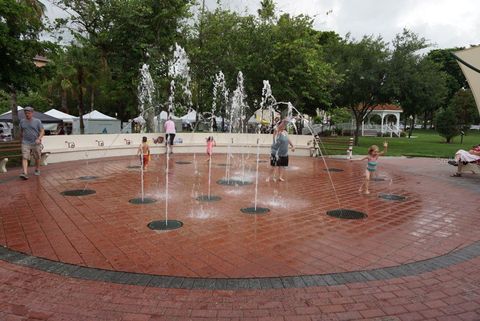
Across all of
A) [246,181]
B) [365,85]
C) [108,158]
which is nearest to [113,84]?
[108,158]

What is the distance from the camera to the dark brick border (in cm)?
406

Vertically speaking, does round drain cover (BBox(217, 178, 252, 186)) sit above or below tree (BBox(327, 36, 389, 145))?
below

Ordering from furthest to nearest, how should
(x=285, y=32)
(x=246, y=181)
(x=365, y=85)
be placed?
1. (x=365, y=85)
2. (x=285, y=32)
3. (x=246, y=181)

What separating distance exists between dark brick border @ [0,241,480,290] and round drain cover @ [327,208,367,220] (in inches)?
88.2

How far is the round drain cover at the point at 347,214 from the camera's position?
22.9 ft

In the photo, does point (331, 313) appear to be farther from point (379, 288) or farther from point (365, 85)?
point (365, 85)

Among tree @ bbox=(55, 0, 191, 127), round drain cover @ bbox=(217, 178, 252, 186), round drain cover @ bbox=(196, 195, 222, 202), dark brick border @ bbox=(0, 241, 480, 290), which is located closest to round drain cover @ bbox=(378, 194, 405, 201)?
round drain cover @ bbox=(217, 178, 252, 186)

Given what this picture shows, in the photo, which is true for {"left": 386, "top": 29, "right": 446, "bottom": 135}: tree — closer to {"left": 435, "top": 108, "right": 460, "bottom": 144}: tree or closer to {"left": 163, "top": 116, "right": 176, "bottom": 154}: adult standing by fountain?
{"left": 435, "top": 108, "right": 460, "bottom": 144}: tree

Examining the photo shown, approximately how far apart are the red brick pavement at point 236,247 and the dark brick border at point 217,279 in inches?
4.5

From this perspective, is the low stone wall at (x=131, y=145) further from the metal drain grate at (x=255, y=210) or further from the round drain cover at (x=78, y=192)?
the metal drain grate at (x=255, y=210)

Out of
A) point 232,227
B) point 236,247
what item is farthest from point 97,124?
point 236,247

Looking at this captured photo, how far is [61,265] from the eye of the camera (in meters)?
4.47

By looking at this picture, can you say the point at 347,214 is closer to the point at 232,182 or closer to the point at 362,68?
the point at 232,182

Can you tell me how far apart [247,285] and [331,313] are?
951 millimetres
